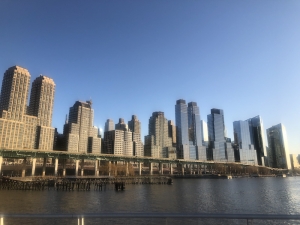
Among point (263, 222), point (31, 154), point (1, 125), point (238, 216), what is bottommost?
point (263, 222)

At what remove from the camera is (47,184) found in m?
85.6

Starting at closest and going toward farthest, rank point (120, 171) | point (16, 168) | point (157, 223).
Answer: point (157, 223) → point (16, 168) → point (120, 171)

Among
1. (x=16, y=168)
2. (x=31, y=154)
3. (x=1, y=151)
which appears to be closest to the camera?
(x=1, y=151)

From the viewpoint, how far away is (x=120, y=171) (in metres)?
178

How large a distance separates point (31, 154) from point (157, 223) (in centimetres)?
11907

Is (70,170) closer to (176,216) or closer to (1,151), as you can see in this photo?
(1,151)

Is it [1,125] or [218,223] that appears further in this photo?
[1,125]

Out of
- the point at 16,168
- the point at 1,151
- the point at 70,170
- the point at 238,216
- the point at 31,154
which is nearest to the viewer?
the point at 238,216

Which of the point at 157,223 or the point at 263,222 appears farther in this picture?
the point at 263,222

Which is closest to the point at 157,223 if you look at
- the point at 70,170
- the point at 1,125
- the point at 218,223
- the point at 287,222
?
the point at 218,223

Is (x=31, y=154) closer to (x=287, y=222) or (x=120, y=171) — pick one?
(x=120, y=171)

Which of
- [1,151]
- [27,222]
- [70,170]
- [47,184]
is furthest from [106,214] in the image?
[70,170]

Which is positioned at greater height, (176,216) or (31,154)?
(31,154)

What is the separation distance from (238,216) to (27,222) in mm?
26567
